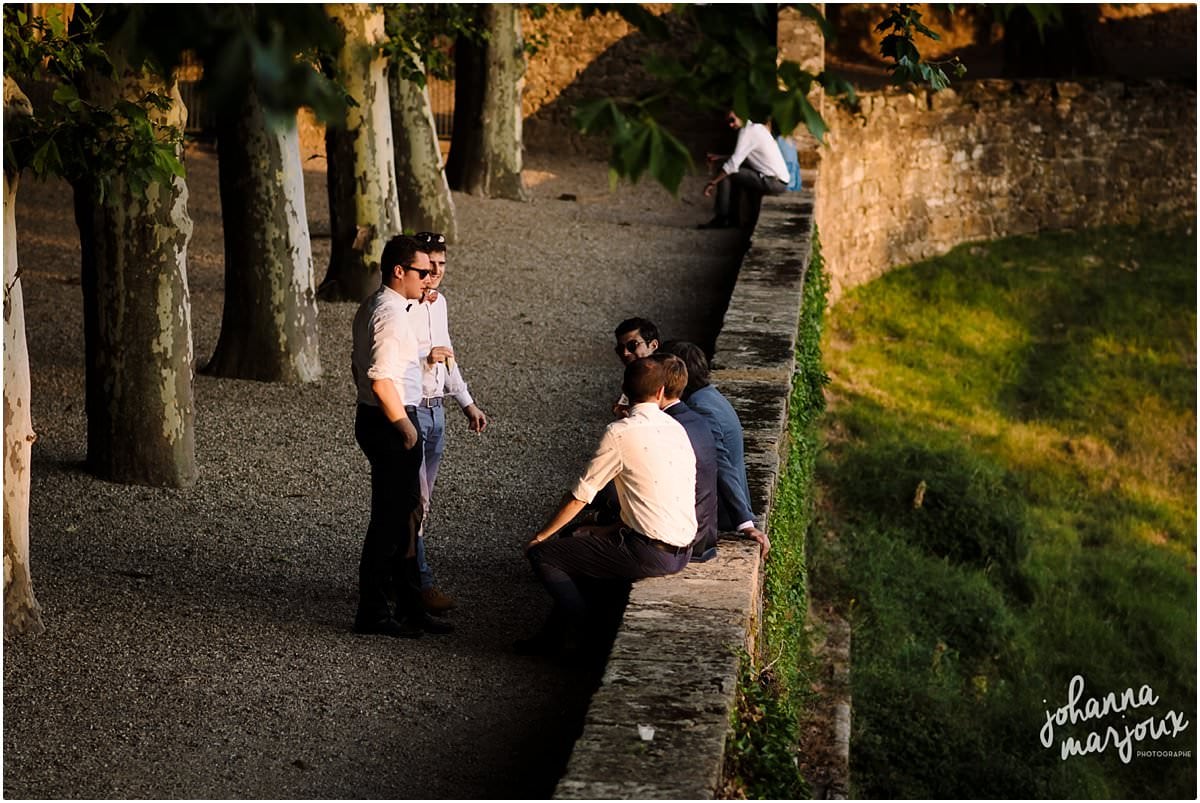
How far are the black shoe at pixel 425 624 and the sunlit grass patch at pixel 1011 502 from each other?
5.05 metres

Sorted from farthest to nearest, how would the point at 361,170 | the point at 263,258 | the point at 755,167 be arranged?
the point at 755,167 < the point at 361,170 < the point at 263,258

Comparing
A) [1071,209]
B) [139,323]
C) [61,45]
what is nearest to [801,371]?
[139,323]

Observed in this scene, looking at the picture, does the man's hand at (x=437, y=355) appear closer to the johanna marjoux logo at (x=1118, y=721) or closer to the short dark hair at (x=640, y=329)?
the short dark hair at (x=640, y=329)

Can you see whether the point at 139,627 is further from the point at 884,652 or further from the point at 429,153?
the point at 429,153

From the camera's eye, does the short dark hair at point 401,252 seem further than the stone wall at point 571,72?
No

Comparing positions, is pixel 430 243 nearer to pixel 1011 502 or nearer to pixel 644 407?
pixel 644 407

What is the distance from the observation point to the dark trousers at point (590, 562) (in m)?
6.88

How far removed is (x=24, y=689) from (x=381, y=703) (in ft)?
4.77

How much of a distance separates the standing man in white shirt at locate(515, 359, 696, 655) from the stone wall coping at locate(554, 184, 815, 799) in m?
0.15

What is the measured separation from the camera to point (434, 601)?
776 cm

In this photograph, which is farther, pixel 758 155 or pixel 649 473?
pixel 758 155

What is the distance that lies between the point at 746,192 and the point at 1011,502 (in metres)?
4.07

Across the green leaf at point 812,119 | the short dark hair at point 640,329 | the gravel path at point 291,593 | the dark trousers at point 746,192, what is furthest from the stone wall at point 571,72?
the green leaf at point 812,119

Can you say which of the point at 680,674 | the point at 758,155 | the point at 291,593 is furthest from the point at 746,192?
the point at 680,674
